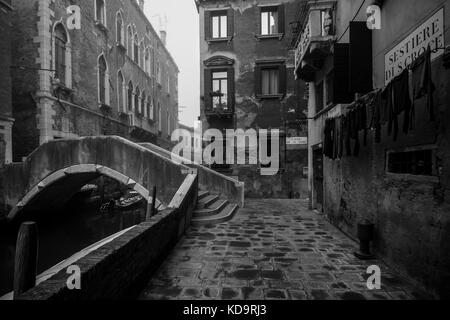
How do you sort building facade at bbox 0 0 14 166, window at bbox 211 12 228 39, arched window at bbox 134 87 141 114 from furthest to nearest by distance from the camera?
arched window at bbox 134 87 141 114, window at bbox 211 12 228 39, building facade at bbox 0 0 14 166

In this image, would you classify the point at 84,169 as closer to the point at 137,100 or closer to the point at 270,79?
the point at 270,79

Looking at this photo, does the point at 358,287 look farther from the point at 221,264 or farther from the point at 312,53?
the point at 312,53

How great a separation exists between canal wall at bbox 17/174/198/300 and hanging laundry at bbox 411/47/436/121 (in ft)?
15.0

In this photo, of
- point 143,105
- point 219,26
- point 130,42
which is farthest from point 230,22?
point 143,105

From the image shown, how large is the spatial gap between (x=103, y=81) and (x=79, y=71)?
258 centimetres

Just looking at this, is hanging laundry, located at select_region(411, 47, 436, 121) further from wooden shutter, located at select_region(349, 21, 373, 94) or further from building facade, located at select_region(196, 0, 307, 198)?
building facade, located at select_region(196, 0, 307, 198)

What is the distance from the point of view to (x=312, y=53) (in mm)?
8602

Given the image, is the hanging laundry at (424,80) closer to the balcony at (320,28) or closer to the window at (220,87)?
the balcony at (320,28)

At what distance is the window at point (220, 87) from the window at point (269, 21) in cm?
350

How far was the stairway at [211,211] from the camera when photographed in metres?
8.15

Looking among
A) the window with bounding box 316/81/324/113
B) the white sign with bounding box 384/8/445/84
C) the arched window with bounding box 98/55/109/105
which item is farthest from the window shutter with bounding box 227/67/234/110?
the white sign with bounding box 384/8/445/84

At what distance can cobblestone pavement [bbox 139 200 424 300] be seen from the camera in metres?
3.93

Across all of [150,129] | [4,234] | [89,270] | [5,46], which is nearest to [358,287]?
[89,270]
